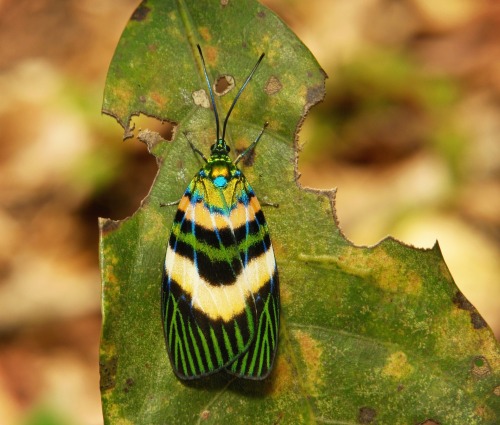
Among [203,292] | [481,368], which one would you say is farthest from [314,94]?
[481,368]

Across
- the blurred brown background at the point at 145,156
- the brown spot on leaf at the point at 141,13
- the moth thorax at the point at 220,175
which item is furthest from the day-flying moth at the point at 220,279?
the blurred brown background at the point at 145,156

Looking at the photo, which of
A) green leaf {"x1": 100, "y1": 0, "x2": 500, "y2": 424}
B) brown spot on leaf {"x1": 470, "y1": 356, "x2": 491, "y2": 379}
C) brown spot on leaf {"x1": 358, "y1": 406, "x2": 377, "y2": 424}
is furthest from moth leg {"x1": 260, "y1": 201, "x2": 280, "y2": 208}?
brown spot on leaf {"x1": 470, "y1": 356, "x2": 491, "y2": 379}

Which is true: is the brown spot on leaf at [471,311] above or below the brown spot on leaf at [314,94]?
below

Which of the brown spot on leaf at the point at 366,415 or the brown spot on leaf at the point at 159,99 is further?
the brown spot on leaf at the point at 159,99

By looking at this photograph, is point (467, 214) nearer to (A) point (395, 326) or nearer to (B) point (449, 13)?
(B) point (449, 13)

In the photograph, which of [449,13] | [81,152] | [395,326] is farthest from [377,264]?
[449,13]

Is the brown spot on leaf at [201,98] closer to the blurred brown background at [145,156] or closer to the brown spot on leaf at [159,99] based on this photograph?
the brown spot on leaf at [159,99]
